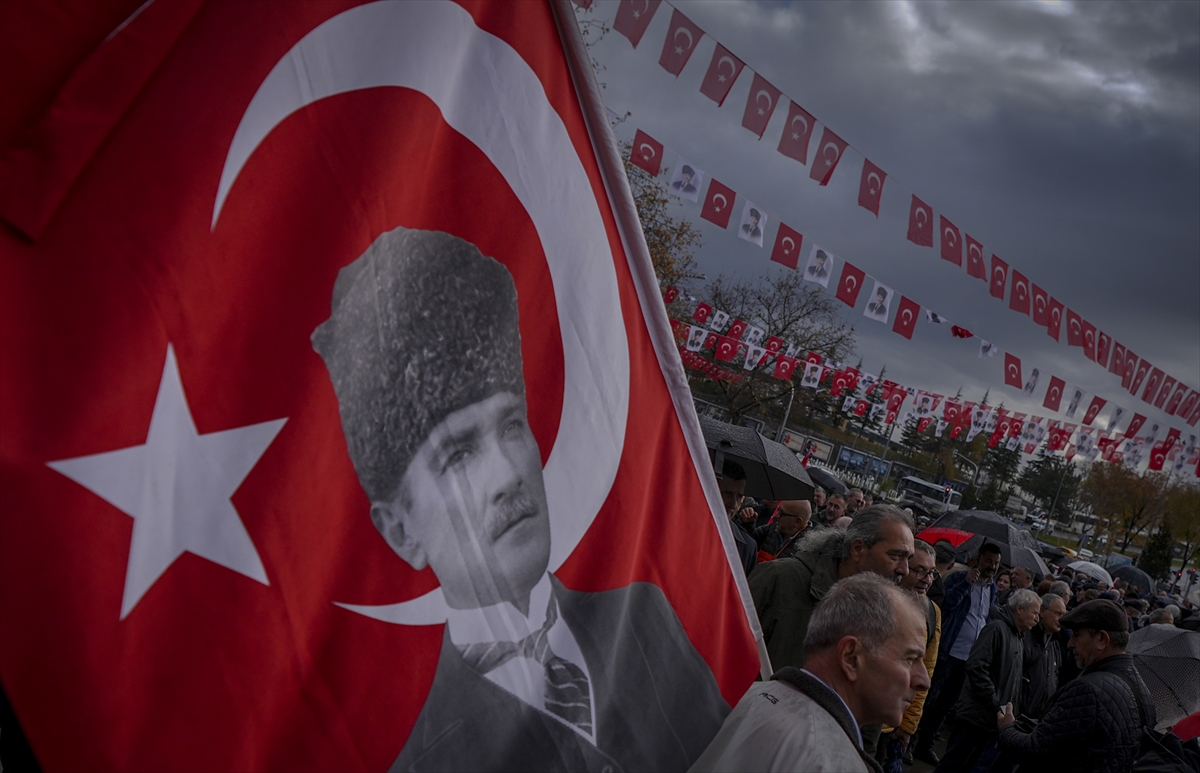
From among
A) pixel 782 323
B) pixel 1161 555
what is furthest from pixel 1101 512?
pixel 782 323

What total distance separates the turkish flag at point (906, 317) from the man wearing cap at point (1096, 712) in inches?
341

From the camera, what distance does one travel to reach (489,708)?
1525 mm

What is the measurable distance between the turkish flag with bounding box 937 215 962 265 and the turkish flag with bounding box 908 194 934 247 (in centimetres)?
16

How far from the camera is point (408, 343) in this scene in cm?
149

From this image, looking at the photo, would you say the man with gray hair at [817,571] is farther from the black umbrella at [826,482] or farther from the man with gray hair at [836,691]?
the black umbrella at [826,482]

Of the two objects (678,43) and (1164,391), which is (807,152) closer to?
(678,43)

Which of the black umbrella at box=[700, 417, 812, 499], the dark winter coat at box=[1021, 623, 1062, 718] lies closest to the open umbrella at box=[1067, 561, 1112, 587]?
the black umbrella at box=[700, 417, 812, 499]

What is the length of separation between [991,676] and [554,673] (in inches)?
205

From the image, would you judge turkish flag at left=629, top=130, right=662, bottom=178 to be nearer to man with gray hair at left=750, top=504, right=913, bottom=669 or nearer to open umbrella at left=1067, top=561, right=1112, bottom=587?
man with gray hair at left=750, top=504, right=913, bottom=669

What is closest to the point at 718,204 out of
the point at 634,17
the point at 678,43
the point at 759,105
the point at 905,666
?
the point at 759,105

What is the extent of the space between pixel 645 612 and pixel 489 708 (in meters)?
0.48

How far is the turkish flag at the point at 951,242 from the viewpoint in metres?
9.01

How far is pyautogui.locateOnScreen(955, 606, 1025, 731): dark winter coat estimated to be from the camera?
5.68 meters

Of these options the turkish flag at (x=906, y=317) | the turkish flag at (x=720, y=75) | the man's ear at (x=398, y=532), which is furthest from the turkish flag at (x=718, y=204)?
the man's ear at (x=398, y=532)
